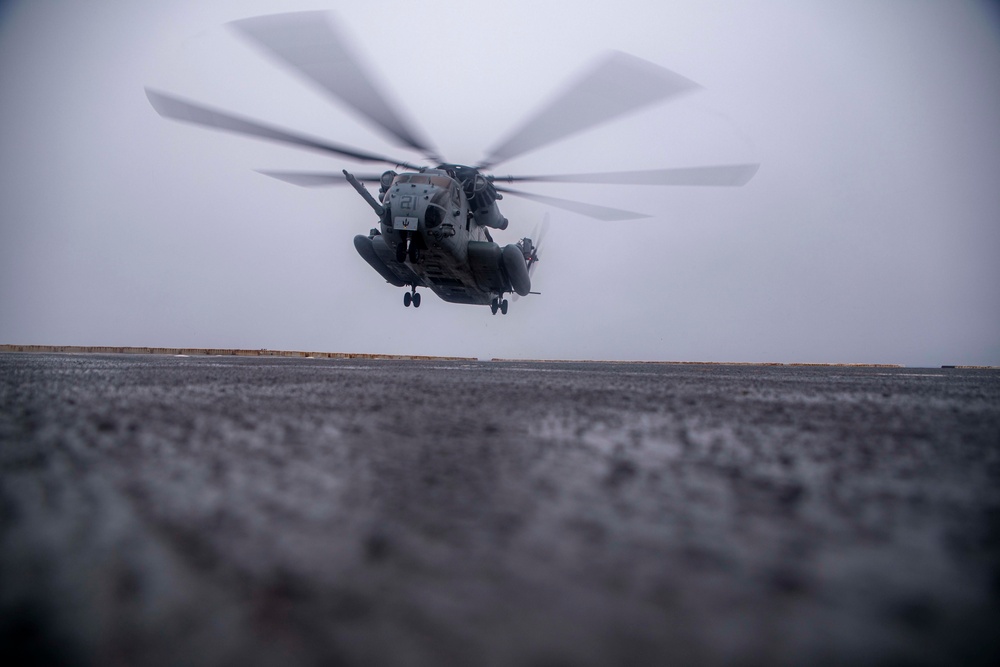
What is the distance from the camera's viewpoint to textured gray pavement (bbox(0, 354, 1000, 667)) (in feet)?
1.19

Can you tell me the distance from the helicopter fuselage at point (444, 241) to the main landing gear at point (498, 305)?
331 millimetres

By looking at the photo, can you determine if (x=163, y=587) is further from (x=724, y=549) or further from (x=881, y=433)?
(x=881, y=433)

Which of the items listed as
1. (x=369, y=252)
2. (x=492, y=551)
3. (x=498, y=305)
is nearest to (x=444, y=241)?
(x=369, y=252)

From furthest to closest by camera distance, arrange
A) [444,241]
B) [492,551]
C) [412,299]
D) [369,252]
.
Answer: [412,299], [369,252], [444,241], [492,551]

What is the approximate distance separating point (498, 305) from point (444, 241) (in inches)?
187

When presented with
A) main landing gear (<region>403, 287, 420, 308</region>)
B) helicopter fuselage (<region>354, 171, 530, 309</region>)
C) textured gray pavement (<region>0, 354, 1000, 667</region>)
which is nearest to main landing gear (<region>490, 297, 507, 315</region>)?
helicopter fuselage (<region>354, 171, 530, 309</region>)

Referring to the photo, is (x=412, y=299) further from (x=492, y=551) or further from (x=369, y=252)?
(x=492, y=551)

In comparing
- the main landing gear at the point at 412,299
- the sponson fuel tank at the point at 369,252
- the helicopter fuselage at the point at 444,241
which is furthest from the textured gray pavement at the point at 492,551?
the main landing gear at the point at 412,299

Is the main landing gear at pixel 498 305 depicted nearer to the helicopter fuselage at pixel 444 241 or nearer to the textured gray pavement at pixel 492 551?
the helicopter fuselage at pixel 444 241

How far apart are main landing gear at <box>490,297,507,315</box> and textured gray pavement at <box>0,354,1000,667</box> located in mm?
12493

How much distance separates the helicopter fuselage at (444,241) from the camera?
8.77 metres

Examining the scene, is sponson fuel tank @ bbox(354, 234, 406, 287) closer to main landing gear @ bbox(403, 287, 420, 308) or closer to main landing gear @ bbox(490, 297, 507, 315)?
main landing gear @ bbox(403, 287, 420, 308)

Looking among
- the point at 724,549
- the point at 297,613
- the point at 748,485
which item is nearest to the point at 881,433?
the point at 748,485

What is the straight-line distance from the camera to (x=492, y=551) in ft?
1.67
